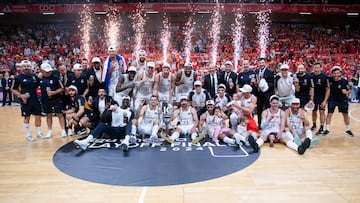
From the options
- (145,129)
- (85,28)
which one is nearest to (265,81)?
(145,129)

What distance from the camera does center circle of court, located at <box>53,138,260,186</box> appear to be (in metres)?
3.80

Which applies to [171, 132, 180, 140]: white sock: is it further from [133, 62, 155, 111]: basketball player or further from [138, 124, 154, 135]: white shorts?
[133, 62, 155, 111]: basketball player

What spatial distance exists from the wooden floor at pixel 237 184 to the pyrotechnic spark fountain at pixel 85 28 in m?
15.4

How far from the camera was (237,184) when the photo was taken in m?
3.59

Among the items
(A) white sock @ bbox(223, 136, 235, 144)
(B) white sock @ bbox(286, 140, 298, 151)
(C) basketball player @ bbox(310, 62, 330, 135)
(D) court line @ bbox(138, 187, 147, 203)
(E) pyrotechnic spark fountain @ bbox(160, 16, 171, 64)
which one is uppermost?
(E) pyrotechnic spark fountain @ bbox(160, 16, 171, 64)

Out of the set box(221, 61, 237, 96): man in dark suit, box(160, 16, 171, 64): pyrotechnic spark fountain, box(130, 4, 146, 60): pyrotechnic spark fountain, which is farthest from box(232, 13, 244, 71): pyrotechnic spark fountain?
box(221, 61, 237, 96): man in dark suit

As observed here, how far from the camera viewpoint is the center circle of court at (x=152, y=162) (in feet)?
12.5

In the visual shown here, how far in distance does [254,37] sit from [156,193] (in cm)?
1877

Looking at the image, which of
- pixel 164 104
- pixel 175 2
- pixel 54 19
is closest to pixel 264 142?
pixel 164 104

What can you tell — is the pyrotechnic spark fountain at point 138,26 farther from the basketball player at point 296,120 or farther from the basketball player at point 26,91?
the basketball player at point 296,120

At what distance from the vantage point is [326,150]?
5062 mm

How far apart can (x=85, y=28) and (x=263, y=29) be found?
13.4 meters

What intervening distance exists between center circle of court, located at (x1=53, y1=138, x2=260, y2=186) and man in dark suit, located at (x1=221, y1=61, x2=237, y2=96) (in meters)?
1.81

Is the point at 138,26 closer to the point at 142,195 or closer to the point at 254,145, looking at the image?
the point at 254,145
